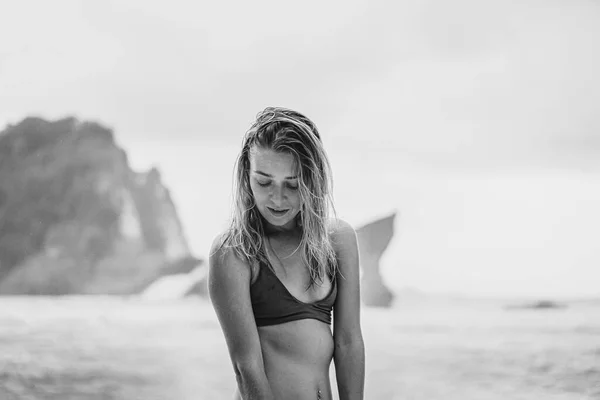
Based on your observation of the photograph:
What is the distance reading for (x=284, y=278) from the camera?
1.26m

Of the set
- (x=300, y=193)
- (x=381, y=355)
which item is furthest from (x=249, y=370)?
(x=381, y=355)

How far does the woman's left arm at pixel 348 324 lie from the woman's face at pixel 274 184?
139 millimetres

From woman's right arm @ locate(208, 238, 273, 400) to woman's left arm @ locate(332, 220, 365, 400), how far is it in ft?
0.51

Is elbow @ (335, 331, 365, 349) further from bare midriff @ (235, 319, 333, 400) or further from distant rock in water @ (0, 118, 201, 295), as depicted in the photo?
distant rock in water @ (0, 118, 201, 295)

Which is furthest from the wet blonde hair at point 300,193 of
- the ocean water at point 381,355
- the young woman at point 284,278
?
the ocean water at point 381,355

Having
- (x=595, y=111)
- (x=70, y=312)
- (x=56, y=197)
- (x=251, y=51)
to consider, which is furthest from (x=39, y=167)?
(x=595, y=111)

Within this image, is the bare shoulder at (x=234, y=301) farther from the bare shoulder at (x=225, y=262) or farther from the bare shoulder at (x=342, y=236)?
the bare shoulder at (x=342, y=236)

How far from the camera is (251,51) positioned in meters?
5.56

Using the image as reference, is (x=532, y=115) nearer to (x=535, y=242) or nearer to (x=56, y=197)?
(x=535, y=242)

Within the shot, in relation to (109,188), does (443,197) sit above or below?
below

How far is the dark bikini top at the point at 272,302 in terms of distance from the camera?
1.22 meters

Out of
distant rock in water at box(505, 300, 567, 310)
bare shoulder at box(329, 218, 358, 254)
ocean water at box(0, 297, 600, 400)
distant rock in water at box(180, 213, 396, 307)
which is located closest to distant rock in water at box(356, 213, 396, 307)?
distant rock in water at box(180, 213, 396, 307)

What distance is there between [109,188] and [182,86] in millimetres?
1883

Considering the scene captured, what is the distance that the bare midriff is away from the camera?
1218mm
